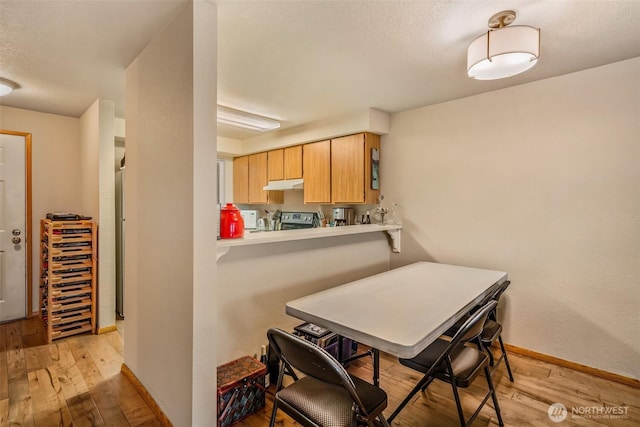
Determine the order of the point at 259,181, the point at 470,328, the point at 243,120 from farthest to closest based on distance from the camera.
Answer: the point at 259,181, the point at 243,120, the point at 470,328

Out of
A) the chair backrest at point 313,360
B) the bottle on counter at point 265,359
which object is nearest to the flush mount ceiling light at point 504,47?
the chair backrest at point 313,360

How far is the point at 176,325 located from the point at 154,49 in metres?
1.64

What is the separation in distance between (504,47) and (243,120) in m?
2.39

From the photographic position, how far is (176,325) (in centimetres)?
173

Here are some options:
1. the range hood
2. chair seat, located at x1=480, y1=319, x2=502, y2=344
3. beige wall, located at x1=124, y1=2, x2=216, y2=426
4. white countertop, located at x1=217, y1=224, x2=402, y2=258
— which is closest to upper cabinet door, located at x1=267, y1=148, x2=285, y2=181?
the range hood

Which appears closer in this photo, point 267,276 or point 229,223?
point 229,223

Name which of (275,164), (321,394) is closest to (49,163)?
(275,164)

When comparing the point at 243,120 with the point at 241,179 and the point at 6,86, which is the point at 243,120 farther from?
the point at 241,179

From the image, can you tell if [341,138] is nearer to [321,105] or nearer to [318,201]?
[321,105]

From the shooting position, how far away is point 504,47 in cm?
168

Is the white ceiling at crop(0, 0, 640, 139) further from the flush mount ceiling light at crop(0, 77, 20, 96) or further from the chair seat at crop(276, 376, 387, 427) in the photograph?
the chair seat at crop(276, 376, 387, 427)

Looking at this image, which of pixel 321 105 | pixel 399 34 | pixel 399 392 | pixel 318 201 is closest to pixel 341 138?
pixel 321 105

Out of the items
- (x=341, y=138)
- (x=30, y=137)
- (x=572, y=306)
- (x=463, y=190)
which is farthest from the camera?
(x=341, y=138)

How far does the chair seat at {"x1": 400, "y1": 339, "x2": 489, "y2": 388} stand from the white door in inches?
159
